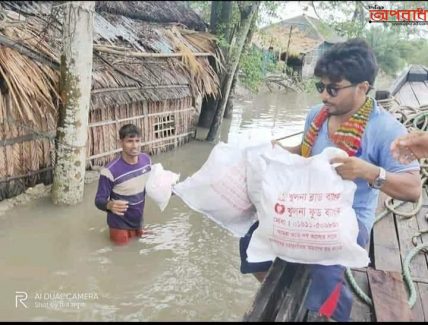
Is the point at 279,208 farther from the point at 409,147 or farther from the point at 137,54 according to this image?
the point at 137,54

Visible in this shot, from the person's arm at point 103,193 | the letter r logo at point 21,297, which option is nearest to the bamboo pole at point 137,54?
the person's arm at point 103,193

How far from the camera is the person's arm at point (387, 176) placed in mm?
1816

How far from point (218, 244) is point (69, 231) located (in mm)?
1732

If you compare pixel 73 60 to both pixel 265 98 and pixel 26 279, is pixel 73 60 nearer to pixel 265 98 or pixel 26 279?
pixel 26 279

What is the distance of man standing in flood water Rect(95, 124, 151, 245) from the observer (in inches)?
163

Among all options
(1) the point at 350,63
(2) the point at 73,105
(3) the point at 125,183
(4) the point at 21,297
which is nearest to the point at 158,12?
(2) the point at 73,105

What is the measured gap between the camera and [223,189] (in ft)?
7.00

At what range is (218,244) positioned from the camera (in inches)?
202

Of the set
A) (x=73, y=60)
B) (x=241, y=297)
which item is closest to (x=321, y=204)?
(x=241, y=297)

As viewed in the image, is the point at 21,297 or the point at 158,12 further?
the point at 158,12

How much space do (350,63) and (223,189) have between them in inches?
33.4

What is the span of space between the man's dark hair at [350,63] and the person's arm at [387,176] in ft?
1.55

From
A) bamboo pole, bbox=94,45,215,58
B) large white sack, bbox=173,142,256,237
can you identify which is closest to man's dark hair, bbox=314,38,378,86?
large white sack, bbox=173,142,256,237

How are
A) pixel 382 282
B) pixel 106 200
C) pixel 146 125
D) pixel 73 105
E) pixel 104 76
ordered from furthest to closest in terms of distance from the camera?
pixel 146 125 → pixel 104 76 → pixel 73 105 → pixel 106 200 → pixel 382 282
